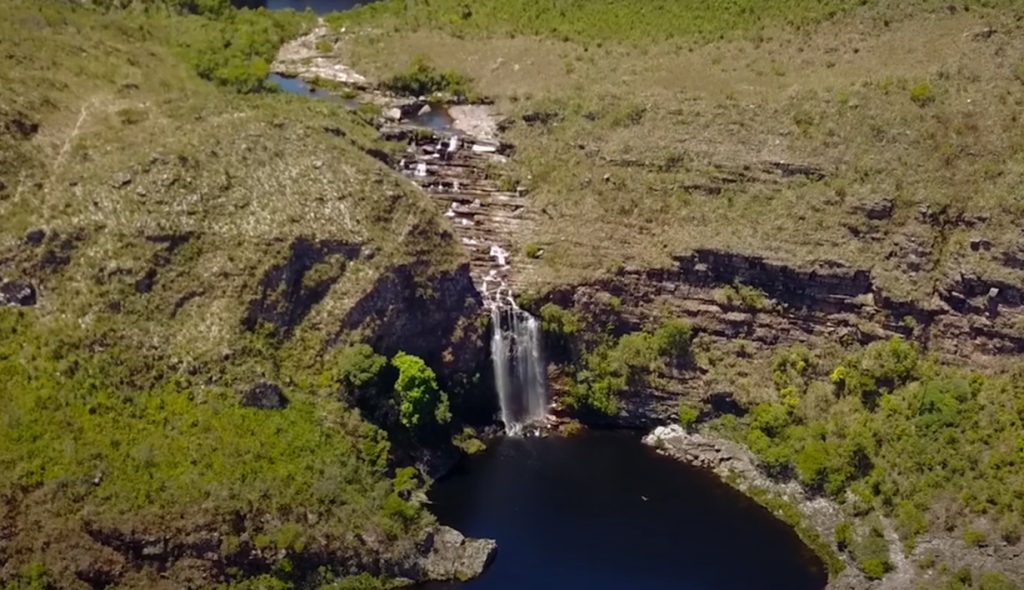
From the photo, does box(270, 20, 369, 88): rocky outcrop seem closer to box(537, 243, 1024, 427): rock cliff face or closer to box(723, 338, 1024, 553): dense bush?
box(537, 243, 1024, 427): rock cliff face

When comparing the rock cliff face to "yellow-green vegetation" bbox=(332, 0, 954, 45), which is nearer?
the rock cliff face

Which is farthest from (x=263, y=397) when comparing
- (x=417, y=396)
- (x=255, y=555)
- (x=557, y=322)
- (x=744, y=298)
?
(x=744, y=298)

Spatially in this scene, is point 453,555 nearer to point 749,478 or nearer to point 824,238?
point 749,478

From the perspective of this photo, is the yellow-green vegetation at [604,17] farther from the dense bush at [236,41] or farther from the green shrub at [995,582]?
the green shrub at [995,582]

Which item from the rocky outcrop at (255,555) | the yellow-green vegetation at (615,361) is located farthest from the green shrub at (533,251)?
the rocky outcrop at (255,555)

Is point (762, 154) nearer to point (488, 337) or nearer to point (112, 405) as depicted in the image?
point (488, 337)

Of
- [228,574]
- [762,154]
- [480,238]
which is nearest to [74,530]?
[228,574]

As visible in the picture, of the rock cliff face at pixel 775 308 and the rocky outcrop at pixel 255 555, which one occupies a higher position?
the rock cliff face at pixel 775 308

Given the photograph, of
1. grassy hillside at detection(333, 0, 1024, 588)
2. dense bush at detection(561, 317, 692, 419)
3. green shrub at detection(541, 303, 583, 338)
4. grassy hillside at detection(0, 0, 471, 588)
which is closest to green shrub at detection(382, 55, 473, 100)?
grassy hillside at detection(333, 0, 1024, 588)
